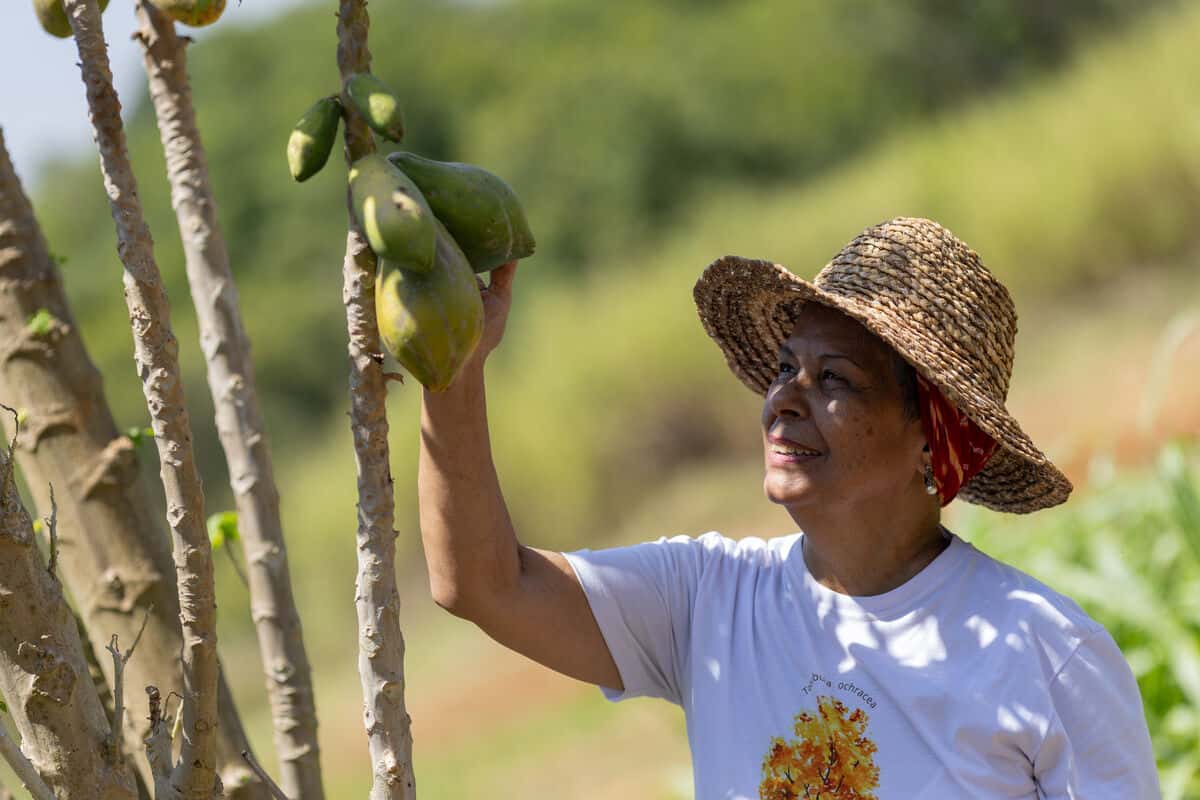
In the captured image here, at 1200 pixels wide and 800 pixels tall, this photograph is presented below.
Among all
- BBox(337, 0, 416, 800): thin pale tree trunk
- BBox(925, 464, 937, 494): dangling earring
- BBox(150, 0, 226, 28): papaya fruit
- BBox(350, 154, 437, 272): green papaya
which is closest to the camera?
BBox(350, 154, 437, 272): green papaya

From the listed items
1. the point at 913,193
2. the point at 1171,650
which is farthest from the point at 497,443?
the point at 1171,650

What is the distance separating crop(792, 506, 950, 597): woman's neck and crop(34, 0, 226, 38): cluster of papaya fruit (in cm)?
89

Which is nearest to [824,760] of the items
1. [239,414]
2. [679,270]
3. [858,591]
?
[858,591]

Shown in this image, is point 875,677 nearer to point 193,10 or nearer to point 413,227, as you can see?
point 413,227

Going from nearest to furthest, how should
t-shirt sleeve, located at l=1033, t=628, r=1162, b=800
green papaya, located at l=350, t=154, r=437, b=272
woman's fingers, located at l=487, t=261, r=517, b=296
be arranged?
green papaya, located at l=350, t=154, r=437, b=272 → woman's fingers, located at l=487, t=261, r=517, b=296 → t-shirt sleeve, located at l=1033, t=628, r=1162, b=800

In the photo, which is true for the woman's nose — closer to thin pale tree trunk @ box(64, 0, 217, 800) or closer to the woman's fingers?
the woman's fingers

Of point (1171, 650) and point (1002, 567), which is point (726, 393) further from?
point (1002, 567)

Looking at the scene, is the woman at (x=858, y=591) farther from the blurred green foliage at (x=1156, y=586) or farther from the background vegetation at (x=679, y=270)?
the background vegetation at (x=679, y=270)

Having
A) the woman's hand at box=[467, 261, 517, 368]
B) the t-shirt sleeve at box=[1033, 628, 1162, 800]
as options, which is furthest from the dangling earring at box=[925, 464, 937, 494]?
the woman's hand at box=[467, 261, 517, 368]

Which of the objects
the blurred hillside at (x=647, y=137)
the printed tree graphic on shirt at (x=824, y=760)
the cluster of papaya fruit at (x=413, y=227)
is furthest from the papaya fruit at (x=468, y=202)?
the blurred hillside at (x=647, y=137)

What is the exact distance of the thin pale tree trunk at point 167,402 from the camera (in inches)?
48.4

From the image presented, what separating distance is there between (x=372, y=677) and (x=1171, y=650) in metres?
2.19

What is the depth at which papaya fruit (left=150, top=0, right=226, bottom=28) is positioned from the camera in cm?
131

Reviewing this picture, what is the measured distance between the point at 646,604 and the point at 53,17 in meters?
0.97
